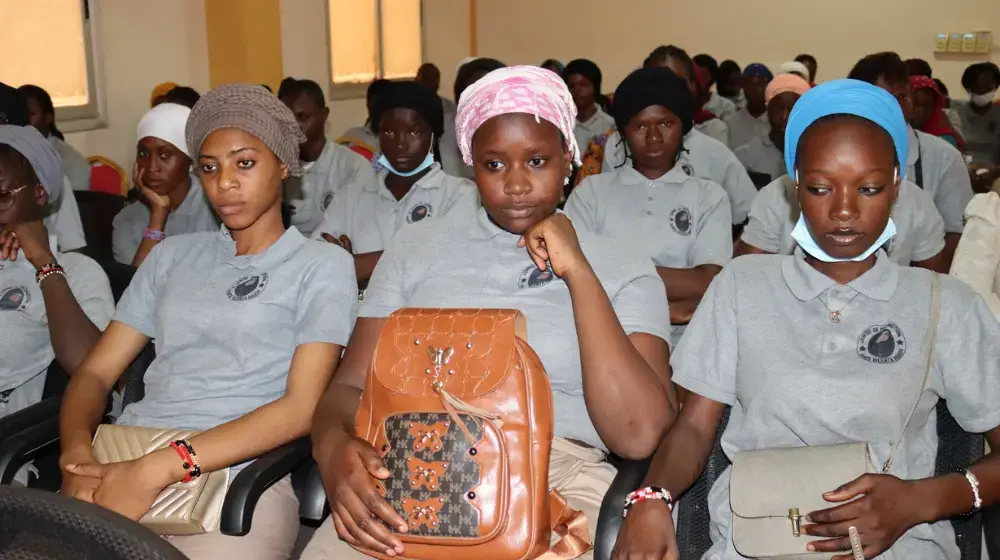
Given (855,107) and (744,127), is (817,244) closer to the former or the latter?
(855,107)

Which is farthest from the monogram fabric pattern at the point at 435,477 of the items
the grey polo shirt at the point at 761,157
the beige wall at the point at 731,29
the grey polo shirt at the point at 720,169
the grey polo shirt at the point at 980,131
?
the beige wall at the point at 731,29

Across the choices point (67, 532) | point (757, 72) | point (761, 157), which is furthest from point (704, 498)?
point (757, 72)

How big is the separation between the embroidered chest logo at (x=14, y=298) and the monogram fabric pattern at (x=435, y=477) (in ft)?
4.74

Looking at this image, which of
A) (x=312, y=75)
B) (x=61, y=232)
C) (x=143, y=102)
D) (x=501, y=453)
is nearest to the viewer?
(x=501, y=453)

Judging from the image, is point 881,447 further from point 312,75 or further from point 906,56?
point 906,56

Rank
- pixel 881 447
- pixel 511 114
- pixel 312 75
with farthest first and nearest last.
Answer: pixel 312 75
pixel 511 114
pixel 881 447

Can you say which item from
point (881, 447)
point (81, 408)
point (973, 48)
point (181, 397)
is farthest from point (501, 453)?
point (973, 48)

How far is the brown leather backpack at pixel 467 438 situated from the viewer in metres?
1.63

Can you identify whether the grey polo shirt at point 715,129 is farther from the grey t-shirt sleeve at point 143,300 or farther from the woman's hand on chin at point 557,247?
the woman's hand on chin at point 557,247

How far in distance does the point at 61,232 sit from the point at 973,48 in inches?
390

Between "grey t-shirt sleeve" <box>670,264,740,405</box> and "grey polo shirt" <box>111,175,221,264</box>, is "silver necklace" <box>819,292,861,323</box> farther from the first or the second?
"grey polo shirt" <box>111,175,221,264</box>

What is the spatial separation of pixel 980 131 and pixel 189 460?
9447 millimetres

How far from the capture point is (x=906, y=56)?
1104 cm

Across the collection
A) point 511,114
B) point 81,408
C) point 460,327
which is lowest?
point 81,408
